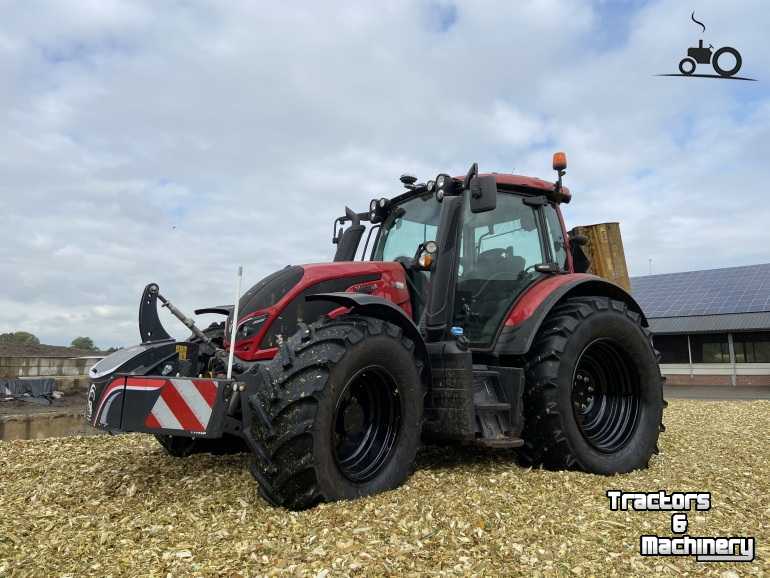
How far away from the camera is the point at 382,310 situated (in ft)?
13.1

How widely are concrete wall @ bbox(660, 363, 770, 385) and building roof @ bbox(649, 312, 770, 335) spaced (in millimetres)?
1782

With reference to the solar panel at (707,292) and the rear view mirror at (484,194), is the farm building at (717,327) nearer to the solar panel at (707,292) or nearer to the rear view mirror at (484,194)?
the solar panel at (707,292)

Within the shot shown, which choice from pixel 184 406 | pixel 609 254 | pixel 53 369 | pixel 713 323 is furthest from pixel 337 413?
pixel 713 323

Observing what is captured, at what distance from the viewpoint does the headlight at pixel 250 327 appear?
418cm

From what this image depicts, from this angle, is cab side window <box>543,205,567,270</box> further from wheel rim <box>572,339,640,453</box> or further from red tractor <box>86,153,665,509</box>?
wheel rim <box>572,339,640,453</box>

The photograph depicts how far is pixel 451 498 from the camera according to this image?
361 cm

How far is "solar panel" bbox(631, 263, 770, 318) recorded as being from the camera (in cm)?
2341

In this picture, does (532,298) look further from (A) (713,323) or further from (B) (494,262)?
A: (A) (713,323)

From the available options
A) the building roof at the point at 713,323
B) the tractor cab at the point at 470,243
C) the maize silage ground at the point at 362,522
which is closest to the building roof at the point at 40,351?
the maize silage ground at the point at 362,522

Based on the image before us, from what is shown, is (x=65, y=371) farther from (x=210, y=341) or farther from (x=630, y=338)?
(x=630, y=338)

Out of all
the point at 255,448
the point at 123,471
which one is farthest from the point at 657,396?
the point at 123,471

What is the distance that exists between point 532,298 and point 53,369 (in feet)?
47.2

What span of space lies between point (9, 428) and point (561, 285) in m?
6.45

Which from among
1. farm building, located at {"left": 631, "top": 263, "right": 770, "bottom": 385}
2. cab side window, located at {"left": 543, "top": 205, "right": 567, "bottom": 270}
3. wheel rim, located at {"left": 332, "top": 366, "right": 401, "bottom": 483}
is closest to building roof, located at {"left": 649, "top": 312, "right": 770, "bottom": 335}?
farm building, located at {"left": 631, "top": 263, "right": 770, "bottom": 385}
